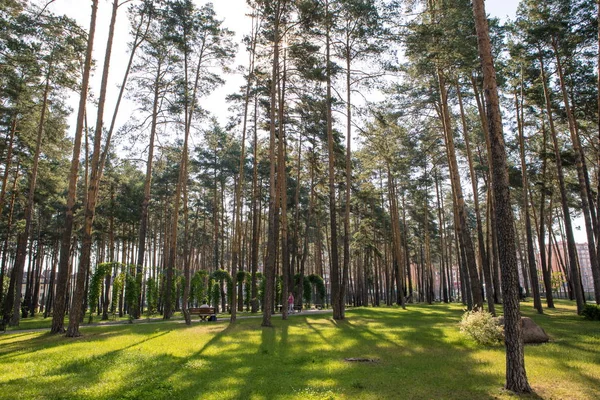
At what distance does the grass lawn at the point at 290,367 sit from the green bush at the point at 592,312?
10.6ft

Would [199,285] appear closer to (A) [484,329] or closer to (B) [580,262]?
(A) [484,329]

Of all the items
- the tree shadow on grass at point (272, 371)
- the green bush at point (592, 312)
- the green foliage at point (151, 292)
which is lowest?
the tree shadow on grass at point (272, 371)

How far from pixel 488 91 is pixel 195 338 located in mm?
12323

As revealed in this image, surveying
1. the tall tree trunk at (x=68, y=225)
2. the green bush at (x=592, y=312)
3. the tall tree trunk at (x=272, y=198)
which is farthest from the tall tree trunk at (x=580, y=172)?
the tall tree trunk at (x=68, y=225)

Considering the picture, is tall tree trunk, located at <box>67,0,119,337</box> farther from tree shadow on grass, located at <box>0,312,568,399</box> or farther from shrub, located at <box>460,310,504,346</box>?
shrub, located at <box>460,310,504,346</box>

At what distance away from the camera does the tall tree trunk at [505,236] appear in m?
6.59

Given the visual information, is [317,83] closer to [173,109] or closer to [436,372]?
[173,109]

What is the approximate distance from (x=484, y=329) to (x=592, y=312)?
922 centimetres

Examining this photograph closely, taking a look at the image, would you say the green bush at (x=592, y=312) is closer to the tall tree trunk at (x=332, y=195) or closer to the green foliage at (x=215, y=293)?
the tall tree trunk at (x=332, y=195)

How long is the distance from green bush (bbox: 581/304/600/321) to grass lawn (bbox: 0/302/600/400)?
3.23 metres

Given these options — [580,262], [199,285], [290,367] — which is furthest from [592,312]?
[580,262]

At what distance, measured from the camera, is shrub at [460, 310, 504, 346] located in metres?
10.9

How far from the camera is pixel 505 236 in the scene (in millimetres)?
6996

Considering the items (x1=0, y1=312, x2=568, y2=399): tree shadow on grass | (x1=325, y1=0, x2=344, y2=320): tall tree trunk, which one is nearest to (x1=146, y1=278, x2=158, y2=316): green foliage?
(x1=0, y1=312, x2=568, y2=399): tree shadow on grass
